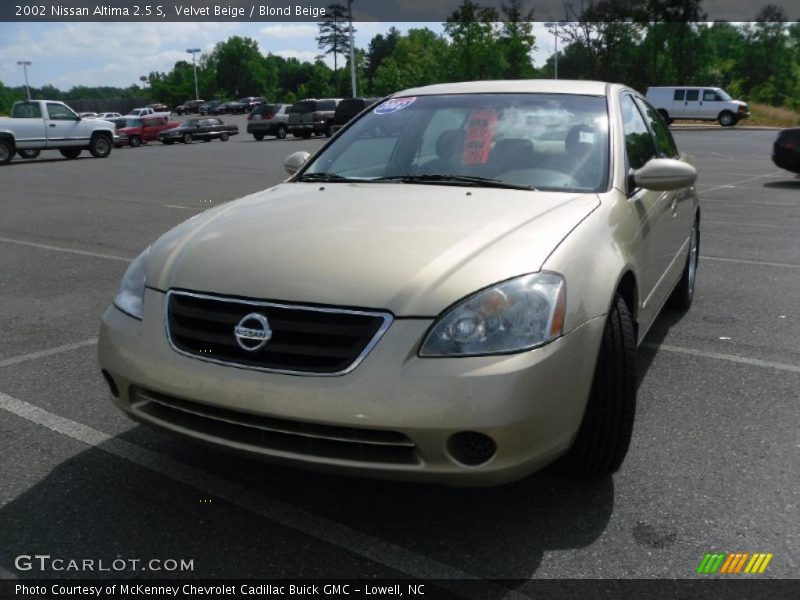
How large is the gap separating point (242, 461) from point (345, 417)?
105 cm

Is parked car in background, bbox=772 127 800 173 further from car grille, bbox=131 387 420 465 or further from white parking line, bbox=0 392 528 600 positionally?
car grille, bbox=131 387 420 465

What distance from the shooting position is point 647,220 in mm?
3846

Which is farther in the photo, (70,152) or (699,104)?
(699,104)

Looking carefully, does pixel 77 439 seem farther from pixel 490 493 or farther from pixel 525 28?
pixel 525 28

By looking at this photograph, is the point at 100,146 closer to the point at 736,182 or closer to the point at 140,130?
the point at 140,130

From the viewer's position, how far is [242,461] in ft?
11.0

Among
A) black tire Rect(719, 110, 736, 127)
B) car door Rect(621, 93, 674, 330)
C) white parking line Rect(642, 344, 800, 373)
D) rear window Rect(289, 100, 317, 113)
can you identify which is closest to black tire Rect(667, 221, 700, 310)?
white parking line Rect(642, 344, 800, 373)

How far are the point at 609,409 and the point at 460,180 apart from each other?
1.33 m

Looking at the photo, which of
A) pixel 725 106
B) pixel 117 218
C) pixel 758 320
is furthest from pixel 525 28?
pixel 758 320

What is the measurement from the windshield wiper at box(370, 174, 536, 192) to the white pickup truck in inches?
925

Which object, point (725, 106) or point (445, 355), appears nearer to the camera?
point (445, 355)

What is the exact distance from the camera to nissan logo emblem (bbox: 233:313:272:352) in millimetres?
2621

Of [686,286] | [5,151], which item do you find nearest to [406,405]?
[686,286]

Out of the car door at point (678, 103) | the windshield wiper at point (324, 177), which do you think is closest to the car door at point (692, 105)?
the car door at point (678, 103)
